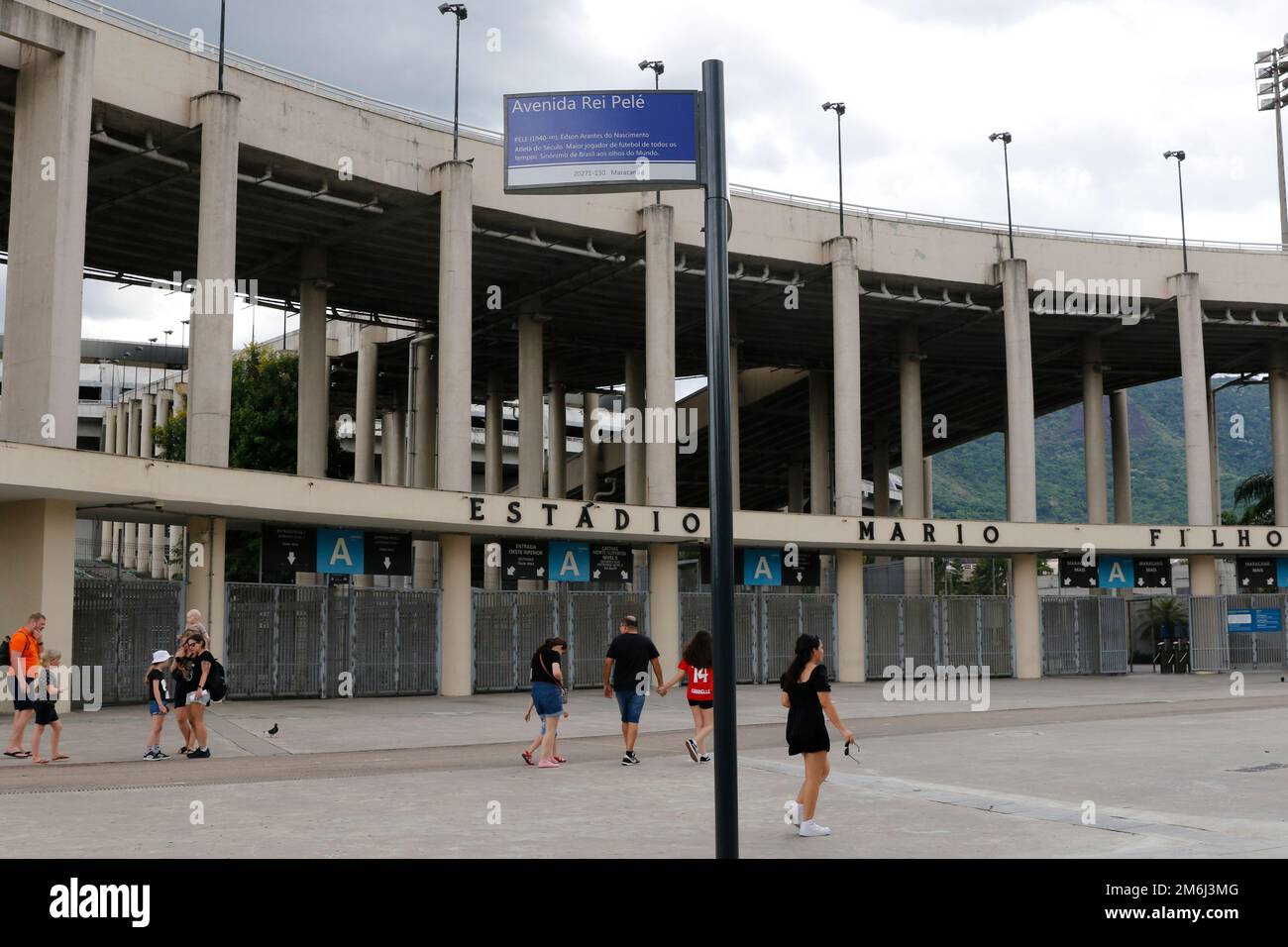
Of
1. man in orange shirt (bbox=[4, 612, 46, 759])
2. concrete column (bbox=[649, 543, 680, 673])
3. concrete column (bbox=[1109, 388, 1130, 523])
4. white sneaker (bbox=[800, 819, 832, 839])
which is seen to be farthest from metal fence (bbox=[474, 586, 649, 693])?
concrete column (bbox=[1109, 388, 1130, 523])

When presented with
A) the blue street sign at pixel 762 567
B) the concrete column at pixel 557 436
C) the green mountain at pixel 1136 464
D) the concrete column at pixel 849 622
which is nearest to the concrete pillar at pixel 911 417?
the concrete column at pixel 849 622

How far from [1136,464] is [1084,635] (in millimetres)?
126958

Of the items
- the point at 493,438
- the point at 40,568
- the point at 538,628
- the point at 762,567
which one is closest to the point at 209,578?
the point at 40,568

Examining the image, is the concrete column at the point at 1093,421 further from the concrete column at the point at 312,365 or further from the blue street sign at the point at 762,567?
the concrete column at the point at 312,365

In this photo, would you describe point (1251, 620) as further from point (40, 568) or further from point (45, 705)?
point (45, 705)

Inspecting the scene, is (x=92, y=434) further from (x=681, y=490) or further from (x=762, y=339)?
(x=762, y=339)

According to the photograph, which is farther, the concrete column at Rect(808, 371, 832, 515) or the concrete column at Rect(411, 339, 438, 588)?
the concrete column at Rect(808, 371, 832, 515)

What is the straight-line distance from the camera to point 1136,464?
161500mm

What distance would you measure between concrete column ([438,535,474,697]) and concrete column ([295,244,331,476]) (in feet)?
26.5

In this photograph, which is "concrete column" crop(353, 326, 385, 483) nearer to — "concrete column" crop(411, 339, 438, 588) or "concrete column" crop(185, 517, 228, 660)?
"concrete column" crop(411, 339, 438, 588)

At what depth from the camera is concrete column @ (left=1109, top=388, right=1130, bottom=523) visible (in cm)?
5428

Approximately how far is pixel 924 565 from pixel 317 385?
93.6 ft

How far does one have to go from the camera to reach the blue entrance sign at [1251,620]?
43656mm

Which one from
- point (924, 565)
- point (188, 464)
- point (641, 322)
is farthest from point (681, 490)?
point (188, 464)
